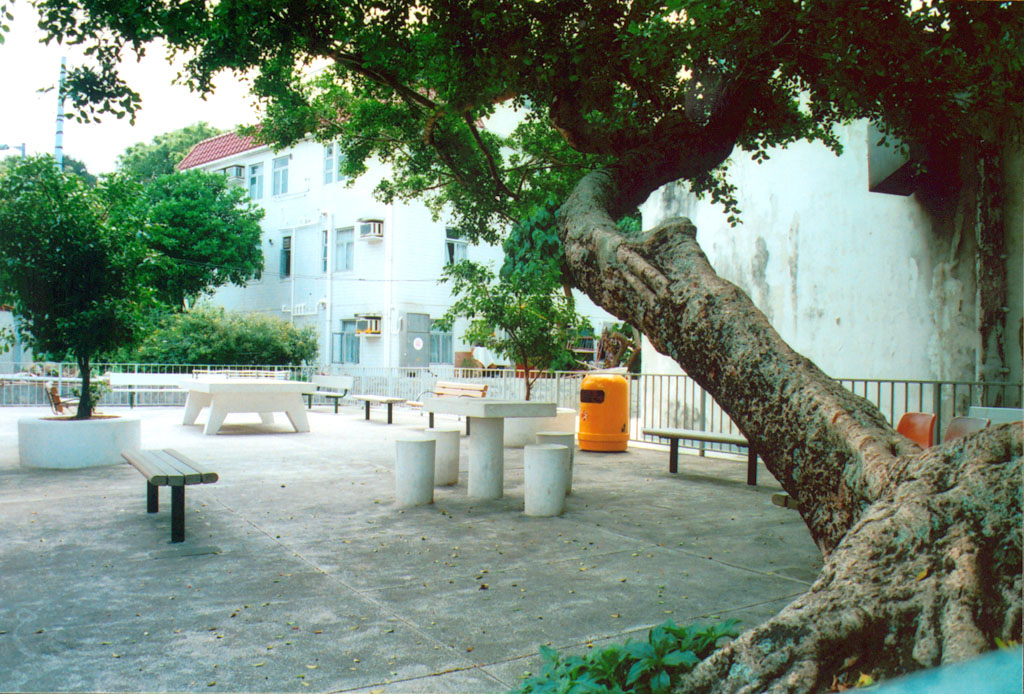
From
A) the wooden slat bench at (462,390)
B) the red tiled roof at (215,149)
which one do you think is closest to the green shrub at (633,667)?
the wooden slat bench at (462,390)

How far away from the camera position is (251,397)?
47.9 ft

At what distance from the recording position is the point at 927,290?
10.5 m

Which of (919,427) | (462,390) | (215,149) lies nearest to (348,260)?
(215,149)

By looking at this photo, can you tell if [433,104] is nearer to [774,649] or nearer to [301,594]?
[301,594]

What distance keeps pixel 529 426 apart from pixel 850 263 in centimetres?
571

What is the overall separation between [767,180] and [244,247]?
2270 cm

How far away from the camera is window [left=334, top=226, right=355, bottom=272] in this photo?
28.8m

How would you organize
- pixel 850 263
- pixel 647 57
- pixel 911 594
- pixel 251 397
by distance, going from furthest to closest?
pixel 251 397, pixel 850 263, pixel 647 57, pixel 911 594

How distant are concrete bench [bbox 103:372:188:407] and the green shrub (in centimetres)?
1766

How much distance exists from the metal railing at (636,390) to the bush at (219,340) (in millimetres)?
809

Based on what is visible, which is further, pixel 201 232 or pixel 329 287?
pixel 201 232

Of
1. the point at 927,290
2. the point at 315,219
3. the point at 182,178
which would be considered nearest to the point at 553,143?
the point at 927,290

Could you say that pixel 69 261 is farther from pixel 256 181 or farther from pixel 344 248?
pixel 256 181

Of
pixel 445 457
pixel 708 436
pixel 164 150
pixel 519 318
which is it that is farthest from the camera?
pixel 164 150
